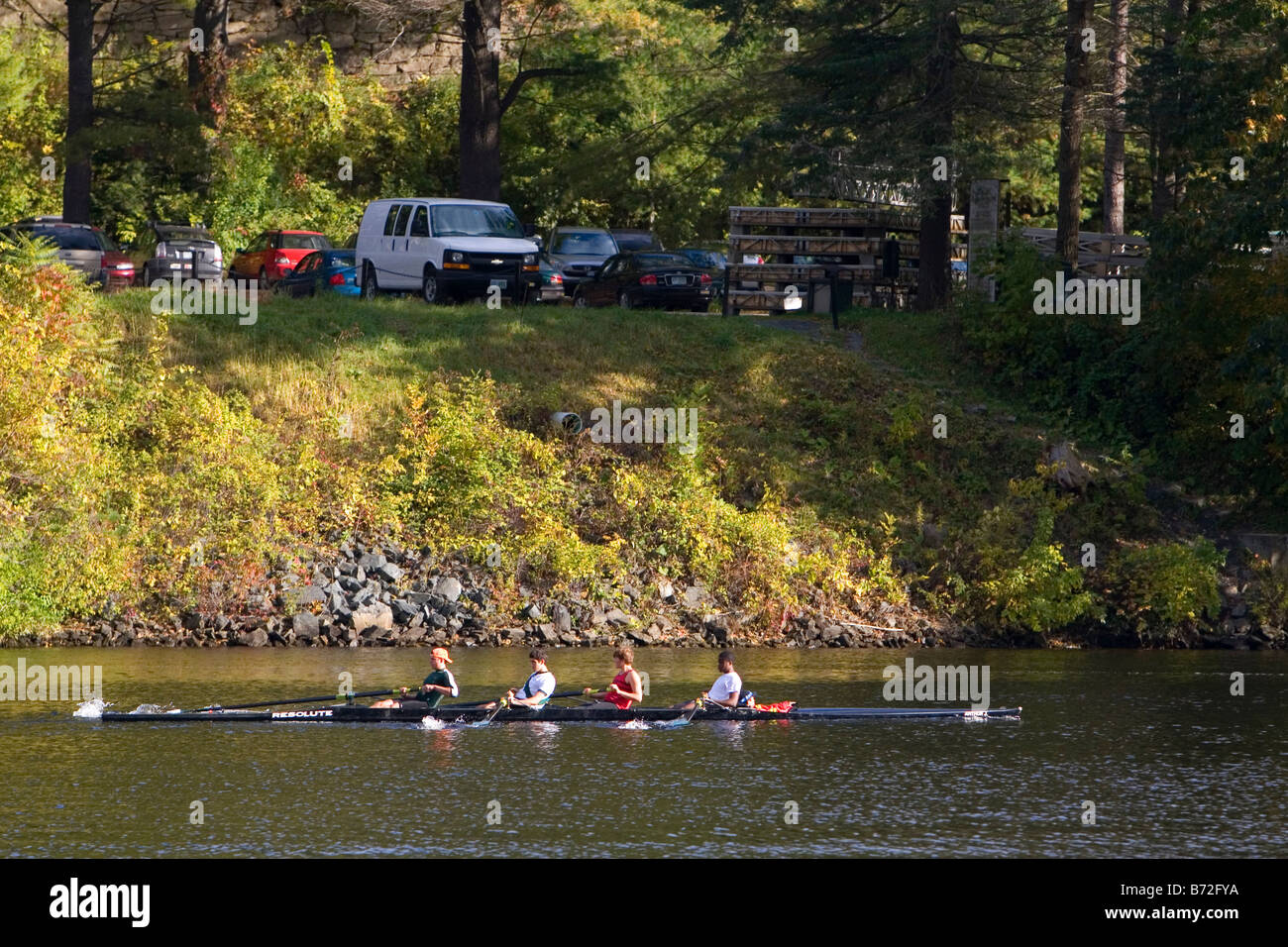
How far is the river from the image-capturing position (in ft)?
52.4

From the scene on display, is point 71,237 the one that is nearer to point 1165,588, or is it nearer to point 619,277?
point 619,277

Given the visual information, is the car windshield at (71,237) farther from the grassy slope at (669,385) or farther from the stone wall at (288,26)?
the stone wall at (288,26)

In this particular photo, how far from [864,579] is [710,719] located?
8.98 meters

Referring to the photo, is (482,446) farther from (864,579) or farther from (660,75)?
(660,75)

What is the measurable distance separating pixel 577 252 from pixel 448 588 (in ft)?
57.6

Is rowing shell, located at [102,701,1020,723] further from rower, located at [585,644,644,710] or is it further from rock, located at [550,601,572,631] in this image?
rock, located at [550,601,572,631]

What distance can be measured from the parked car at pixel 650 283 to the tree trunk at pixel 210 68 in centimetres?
1576

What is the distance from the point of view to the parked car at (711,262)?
1612 inches

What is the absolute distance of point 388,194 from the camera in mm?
Answer: 49969

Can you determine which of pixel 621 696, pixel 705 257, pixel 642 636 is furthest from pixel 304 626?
pixel 705 257

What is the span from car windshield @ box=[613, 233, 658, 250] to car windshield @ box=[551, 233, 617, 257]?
6.17ft

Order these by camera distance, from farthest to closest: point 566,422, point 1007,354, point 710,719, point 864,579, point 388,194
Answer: point 388,194
point 1007,354
point 566,422
point 864,579
point 710,719

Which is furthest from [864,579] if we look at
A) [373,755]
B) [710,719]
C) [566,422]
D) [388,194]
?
[388,194]

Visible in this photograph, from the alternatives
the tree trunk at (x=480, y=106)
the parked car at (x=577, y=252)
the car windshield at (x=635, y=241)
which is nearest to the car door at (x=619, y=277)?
the parked car at (x=577, y=252)
